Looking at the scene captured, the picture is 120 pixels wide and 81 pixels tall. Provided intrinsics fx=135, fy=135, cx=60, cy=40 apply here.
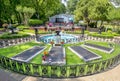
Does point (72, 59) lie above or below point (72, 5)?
below

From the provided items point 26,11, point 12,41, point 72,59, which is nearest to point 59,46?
point 72,59

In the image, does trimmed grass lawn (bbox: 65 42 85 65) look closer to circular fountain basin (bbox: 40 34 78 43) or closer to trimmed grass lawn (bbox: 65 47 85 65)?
trimmed grass lawn (bbox: 65 47 85 65)

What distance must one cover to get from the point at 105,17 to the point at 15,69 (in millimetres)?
25572

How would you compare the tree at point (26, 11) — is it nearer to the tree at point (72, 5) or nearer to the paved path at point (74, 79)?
the paved path at point (74, 79)

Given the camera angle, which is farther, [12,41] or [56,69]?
[12,41]

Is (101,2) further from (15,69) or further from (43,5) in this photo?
(15,69)

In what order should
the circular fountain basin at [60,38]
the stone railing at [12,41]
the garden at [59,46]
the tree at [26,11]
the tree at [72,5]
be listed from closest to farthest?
the garden at [59,46] < the stone railing at [12,41] < the circular fountain basin at [60,38] < the tree at [26,11] < the tree at [72,5]

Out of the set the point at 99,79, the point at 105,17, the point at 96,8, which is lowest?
the point at 99,79

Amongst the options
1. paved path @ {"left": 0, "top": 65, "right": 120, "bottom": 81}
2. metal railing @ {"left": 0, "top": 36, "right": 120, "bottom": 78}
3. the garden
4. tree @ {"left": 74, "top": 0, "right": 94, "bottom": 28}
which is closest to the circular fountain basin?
the garden

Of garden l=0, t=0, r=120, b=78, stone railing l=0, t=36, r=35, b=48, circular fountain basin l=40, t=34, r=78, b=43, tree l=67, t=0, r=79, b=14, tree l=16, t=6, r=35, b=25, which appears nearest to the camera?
garden l=0, t=0, r=120, b=78

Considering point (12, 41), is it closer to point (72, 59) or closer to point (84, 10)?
point (72, 59)

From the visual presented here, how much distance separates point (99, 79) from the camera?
9.91m

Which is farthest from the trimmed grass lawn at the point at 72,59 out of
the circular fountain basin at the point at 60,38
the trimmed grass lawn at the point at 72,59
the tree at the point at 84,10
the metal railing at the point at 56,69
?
the tree at the point at 84,10

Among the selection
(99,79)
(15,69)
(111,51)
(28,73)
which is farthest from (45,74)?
(111,51)
